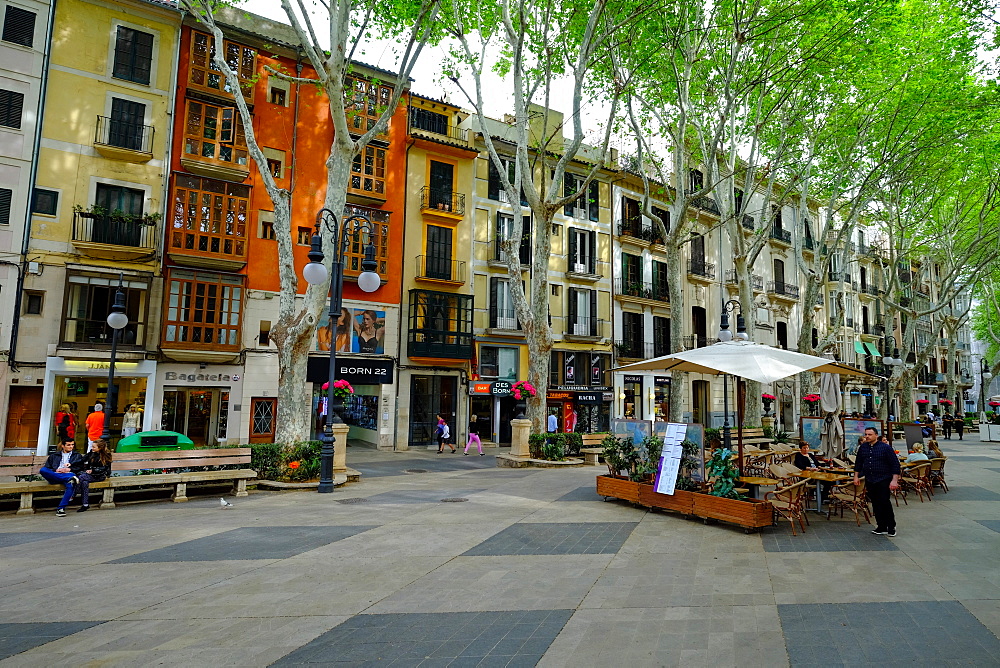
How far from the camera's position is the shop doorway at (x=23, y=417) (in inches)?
750

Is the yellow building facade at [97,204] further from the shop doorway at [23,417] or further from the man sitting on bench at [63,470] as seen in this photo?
the man sitting on bench at [63,470]

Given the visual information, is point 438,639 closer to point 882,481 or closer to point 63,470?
point 882,481

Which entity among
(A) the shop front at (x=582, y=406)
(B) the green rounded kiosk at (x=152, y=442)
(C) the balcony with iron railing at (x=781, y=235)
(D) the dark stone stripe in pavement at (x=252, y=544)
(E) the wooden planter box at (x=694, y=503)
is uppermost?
(C) the balcony with iron railing at (x=781, y=235)

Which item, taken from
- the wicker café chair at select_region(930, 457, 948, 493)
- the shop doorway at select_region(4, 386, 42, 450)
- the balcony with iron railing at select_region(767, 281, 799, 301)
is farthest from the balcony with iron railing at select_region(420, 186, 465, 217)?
the balcony with iron railing at select_region(767, 281, 799, 301)

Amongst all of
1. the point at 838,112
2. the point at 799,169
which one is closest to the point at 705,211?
the point at 799,169

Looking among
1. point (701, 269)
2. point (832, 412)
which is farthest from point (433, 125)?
point (832, 412)

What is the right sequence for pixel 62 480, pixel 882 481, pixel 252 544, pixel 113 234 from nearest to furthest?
1. pixel 252 544
2. pixel 882 481
3. pixel 62 480
4. pixel 113 234

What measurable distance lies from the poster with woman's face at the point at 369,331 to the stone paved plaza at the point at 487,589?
13.8 meters

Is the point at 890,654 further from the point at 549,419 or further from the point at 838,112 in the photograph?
the point at 838,112

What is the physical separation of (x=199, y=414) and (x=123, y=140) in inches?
393

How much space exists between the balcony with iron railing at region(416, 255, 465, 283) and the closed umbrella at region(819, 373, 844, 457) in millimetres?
15162

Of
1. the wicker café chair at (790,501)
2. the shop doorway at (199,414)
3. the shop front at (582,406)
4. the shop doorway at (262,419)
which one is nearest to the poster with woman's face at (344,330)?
the shop doorway at (262,419)

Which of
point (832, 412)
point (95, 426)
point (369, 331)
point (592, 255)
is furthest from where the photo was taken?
point (592, 255)

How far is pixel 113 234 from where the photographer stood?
19.9 m
